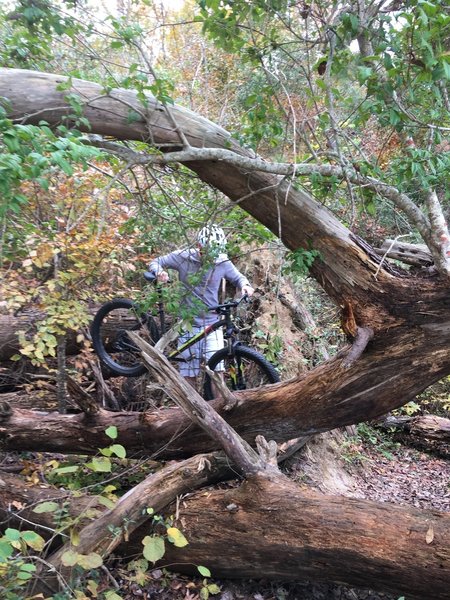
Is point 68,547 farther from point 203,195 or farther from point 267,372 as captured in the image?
point 203,195

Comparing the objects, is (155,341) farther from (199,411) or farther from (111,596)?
(111,596)

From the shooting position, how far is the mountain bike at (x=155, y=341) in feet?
17.3

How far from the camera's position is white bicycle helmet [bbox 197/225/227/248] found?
4542 millimetres

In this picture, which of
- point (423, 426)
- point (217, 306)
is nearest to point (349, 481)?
point (423, 426)

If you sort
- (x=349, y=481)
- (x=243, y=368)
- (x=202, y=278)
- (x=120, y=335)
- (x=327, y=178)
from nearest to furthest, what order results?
(x=327, y=178) → (x=202, y=278) → (x=243, y=368) → (x=349, y=481) → (x=120, y=335)

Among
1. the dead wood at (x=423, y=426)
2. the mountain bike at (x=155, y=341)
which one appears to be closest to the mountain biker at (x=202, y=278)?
the mountain bike at (x=155, y=341)

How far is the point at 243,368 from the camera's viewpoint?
218 inches

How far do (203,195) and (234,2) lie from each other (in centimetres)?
184

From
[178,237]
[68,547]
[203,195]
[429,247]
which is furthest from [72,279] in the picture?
[429,247]

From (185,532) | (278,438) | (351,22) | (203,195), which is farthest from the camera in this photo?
(203,195)

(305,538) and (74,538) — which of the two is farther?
(305,538)

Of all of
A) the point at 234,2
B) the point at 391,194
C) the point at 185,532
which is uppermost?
the point at 234,2

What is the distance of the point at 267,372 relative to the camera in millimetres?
5254

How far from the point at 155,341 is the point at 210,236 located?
182 cm
